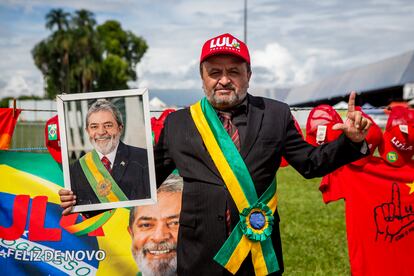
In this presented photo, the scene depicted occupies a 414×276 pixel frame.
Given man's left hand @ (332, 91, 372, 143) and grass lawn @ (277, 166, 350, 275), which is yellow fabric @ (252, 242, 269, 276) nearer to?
man's left hand @ (332, 91, 372, 143)

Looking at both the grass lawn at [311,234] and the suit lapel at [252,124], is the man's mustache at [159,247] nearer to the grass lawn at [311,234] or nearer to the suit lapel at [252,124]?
the grass lawn at [311,234]

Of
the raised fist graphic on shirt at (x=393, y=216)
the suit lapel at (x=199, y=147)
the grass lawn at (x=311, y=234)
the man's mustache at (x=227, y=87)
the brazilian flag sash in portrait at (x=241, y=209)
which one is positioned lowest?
the grass lawn at (x=311, y=234)

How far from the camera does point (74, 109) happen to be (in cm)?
242

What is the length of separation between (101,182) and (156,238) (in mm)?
2039

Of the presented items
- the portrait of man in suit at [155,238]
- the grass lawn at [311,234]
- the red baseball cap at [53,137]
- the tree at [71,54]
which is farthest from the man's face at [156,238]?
the tree at [71,54]

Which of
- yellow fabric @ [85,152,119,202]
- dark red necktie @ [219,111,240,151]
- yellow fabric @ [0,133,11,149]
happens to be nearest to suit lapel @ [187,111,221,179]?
dark red necktie @ [219,111,240,151]

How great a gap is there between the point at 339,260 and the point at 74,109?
426 centimetres

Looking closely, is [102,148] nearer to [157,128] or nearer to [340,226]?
[157,128]

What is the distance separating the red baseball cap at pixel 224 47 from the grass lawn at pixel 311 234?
3588mm

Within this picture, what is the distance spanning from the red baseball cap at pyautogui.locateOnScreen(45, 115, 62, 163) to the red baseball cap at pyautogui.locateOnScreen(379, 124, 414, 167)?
8.61ft

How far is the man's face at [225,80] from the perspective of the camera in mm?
2268

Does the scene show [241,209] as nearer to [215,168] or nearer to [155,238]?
[215,168]

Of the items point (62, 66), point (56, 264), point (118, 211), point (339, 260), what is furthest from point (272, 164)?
point (62, 66)

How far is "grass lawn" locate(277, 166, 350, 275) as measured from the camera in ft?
18.2
